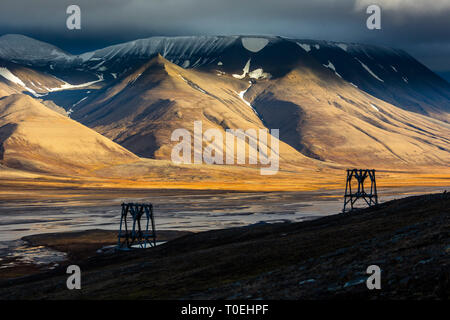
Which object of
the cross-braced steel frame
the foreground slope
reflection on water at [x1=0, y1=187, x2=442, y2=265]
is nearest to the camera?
the foreground slope

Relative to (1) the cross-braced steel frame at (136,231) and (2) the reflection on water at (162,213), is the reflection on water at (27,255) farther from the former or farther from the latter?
(1) the cross-braced steel frame at (136,231)

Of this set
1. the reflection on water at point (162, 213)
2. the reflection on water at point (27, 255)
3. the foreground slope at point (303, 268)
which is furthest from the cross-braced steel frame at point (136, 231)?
the foreground slope at point (303, 268)

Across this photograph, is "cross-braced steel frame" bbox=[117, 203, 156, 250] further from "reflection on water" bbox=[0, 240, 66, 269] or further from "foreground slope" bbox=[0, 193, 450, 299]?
"foreground slope" bbox=[0, 193, 450, 299]

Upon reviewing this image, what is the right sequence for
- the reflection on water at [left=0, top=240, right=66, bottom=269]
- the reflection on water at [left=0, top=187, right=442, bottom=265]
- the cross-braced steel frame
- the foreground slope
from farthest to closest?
the reflection on water at [left=0, top=187, right=442, bottom=265] < the cross-braced steel frame < the reflection on water at [left=0, top=240, right=66, bottom=269] < the foreground slope

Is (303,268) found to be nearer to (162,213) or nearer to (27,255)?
(27,255)

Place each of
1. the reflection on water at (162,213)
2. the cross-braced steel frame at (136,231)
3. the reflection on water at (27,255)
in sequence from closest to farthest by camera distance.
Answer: the reflection on water at (27,255)
the cross-braced steel frame at (136,231)
the reflection on water at (162,213)

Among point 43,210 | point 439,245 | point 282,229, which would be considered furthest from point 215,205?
point 439,245

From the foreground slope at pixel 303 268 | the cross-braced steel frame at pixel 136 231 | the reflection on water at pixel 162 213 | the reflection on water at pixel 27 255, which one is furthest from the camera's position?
the reflection on water at pixel 162 213

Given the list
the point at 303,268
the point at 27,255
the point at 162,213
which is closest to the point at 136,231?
the point at 27,255

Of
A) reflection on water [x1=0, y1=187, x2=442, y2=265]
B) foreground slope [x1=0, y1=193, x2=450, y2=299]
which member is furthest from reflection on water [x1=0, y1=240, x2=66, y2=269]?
foreground slope [x1=0, y1=193, x2=450, y2=299]
